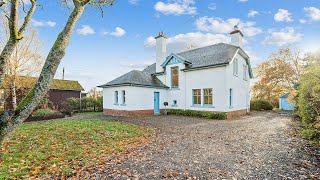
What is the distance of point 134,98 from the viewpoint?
58.9ft

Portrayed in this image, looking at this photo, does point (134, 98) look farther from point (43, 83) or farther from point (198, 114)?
point (43, 83)

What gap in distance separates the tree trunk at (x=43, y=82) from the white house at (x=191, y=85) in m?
14.2

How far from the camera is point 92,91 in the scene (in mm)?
33156

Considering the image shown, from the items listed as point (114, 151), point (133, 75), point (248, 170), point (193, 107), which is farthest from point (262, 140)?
point (133, 75)

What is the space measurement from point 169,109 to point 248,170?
1577 centimetres

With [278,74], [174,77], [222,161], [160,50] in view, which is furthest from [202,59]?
[278,74]

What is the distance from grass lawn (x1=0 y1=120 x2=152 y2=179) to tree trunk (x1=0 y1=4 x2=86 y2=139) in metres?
2.30

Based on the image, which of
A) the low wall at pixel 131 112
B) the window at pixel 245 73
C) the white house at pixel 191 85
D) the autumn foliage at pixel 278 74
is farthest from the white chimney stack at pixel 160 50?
the autumn foliage at pixel 278 74

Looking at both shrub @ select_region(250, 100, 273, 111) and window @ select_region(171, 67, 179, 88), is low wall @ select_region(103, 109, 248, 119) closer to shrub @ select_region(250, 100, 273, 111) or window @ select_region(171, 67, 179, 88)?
window @ select_region(171, 67, 179, 88)

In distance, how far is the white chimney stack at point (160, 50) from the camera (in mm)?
21844

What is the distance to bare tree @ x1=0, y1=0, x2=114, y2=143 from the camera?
9.40ft

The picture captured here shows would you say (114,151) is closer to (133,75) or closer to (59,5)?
(59,5)

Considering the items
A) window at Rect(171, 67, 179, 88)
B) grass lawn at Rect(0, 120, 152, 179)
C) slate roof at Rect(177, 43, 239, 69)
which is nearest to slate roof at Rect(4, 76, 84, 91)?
grass lawn at Rect(0, 120, 152, 179)

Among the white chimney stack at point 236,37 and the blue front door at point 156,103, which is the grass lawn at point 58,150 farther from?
the white chimney stack at point 236,37
